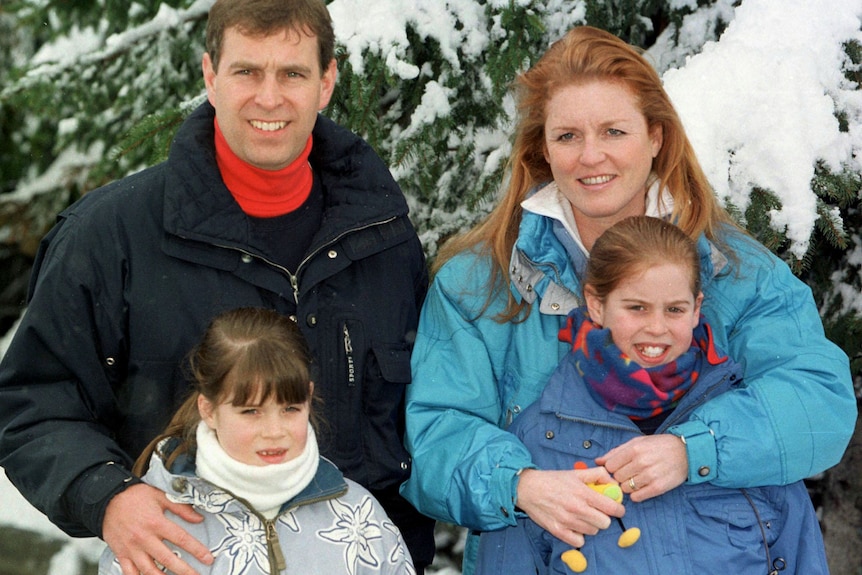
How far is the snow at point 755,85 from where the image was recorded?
3559 mm

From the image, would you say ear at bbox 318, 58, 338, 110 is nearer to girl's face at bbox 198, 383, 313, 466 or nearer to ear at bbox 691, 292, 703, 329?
girl's face at bbox 198, 383, 313, 466

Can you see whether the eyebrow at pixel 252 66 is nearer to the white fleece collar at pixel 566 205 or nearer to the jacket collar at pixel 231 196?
the jacket collar at pixel 231 196

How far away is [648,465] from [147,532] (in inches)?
51.2

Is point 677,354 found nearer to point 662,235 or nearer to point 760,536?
point 662,235

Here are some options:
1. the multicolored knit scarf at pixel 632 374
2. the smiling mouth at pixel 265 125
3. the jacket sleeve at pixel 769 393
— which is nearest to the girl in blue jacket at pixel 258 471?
the smiling mouth at pixel 265 125

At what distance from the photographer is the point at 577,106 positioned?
3.16 m

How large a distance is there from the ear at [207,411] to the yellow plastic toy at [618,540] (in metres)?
1.00

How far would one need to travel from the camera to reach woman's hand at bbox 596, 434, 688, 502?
2711 mm

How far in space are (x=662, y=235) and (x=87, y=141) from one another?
318 cm

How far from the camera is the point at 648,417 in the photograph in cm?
296

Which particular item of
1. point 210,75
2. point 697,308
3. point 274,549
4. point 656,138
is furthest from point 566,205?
point 274,549

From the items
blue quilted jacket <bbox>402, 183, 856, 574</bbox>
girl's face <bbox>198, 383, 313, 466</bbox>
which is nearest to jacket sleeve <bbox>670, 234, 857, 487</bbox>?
blue quilted jacket <bbox>402, 183, 856, 574</bbox>

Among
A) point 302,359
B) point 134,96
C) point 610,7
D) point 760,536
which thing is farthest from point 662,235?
point 134,96

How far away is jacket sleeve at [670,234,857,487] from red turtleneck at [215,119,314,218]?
133cm
